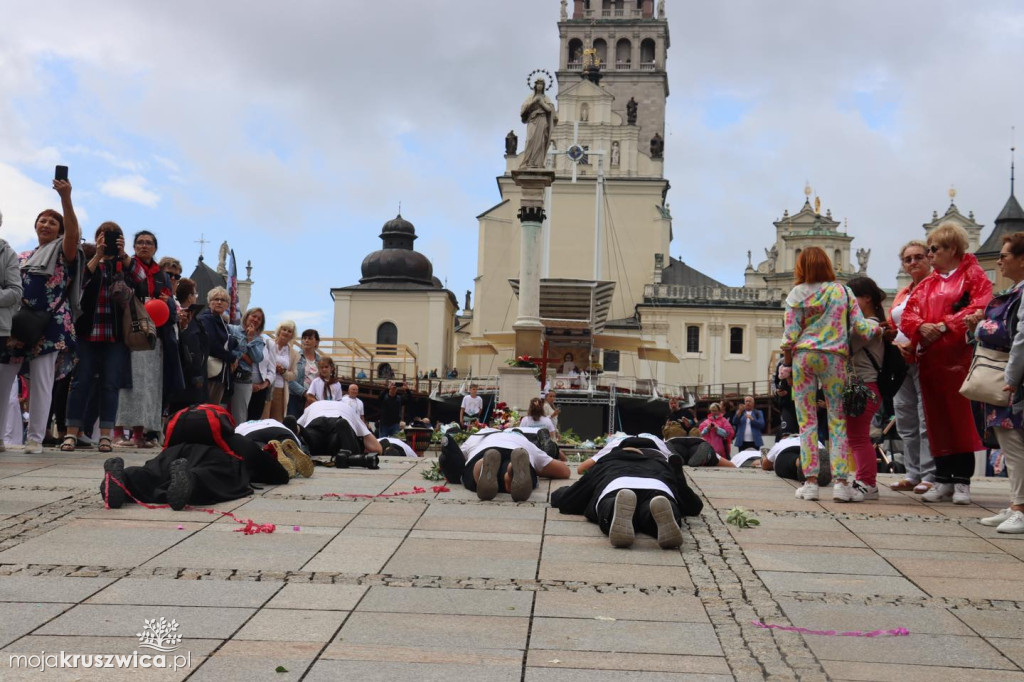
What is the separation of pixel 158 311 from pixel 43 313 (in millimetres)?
1111

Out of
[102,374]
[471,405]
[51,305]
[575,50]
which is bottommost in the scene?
[471,405]

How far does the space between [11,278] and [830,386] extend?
6.56 metres

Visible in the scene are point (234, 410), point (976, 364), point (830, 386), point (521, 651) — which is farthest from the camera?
point (234, 410)

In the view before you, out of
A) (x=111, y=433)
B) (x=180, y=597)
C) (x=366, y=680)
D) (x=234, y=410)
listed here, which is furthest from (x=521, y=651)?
(x=234, y=410)

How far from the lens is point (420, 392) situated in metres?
49.7

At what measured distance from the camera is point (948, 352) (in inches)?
318

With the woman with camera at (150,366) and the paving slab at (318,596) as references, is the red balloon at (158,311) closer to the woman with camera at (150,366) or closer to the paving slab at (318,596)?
the woman with camera at (150,366)

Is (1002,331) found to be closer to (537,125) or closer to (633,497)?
(633,497)

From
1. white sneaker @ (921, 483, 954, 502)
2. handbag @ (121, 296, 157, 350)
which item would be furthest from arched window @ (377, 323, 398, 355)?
white sneaker @ (921, 483, 954, 502)

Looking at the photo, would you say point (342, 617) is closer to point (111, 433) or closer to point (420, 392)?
point (111, 433)

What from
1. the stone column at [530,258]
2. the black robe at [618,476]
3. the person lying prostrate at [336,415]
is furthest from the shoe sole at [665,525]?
the stone column at [530,258]

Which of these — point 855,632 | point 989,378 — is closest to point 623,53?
point 989,378

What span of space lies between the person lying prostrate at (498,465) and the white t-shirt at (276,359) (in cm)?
427

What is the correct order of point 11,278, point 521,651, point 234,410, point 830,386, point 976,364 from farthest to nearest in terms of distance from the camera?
point 234,410, point 11,278, point 830,386, point 976,364, point 521,651
